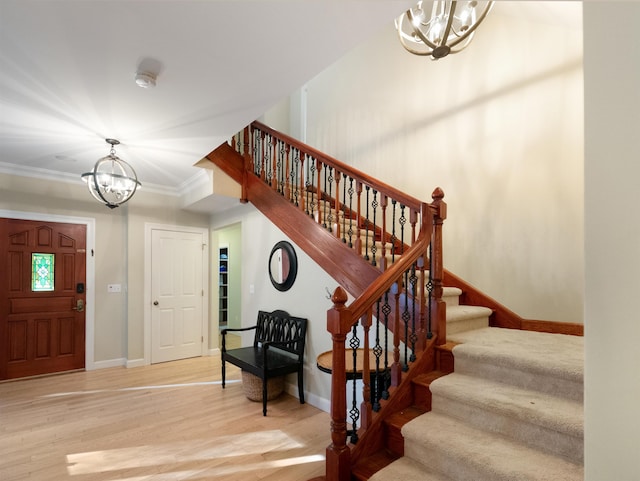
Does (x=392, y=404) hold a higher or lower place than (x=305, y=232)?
lower

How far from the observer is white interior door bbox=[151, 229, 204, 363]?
16.8ft

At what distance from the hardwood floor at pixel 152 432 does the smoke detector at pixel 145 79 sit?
8.86 ft

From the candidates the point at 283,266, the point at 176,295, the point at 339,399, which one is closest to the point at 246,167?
the point at 283,266

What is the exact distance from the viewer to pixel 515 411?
1743 millimetres

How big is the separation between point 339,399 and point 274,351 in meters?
2.20

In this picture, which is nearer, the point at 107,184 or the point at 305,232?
the point at 107,184

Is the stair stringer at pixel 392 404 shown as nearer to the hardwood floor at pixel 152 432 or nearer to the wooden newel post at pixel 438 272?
the wooden newel post at pixel 438 272

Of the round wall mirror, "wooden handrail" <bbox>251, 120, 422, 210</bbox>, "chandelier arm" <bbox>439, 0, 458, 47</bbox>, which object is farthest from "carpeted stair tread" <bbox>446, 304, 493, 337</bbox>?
"chandelier arm" <bbox>439, 0, 458, 47</bbox>

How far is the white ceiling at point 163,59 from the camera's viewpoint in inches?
63.1

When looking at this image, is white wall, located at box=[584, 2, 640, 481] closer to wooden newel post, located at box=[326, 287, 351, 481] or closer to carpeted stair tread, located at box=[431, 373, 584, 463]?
carpeted stair tread, located at box=[431, 373, 584, 463]

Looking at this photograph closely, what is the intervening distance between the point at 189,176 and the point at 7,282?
258cm

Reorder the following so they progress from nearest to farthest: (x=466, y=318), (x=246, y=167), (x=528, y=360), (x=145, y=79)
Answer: (x=528, y=360), (x=145, y=79), (x=466, y=318), (x=246, y=167)

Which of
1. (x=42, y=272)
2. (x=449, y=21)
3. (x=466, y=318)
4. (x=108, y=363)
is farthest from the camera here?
(x=108, y=363)

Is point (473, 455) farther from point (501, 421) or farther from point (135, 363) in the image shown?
point (135, 363)
